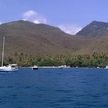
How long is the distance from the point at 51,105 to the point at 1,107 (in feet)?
19.1

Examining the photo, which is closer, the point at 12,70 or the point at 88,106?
the point at 88,106

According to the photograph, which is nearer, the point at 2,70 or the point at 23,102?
the point at 23,102

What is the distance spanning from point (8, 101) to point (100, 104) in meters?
11.0

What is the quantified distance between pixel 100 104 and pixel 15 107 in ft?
33.1

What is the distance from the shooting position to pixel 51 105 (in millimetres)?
47875

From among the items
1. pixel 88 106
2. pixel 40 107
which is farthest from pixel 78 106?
pixel 40 107

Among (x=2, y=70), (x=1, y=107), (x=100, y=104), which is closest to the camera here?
(x=1, y=107)

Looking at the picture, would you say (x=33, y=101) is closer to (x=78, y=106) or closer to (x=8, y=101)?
(x=8, y=101)

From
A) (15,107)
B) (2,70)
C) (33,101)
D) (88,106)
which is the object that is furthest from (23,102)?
(2,70)

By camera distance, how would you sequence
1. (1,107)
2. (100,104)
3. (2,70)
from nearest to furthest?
(1,107), (100,104), (2,70)

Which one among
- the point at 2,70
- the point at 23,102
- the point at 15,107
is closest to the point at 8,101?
the point at 23,102

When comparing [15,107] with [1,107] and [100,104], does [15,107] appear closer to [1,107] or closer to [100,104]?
[1,107]

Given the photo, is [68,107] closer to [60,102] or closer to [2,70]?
[60,102]

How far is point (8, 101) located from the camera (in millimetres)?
51562
